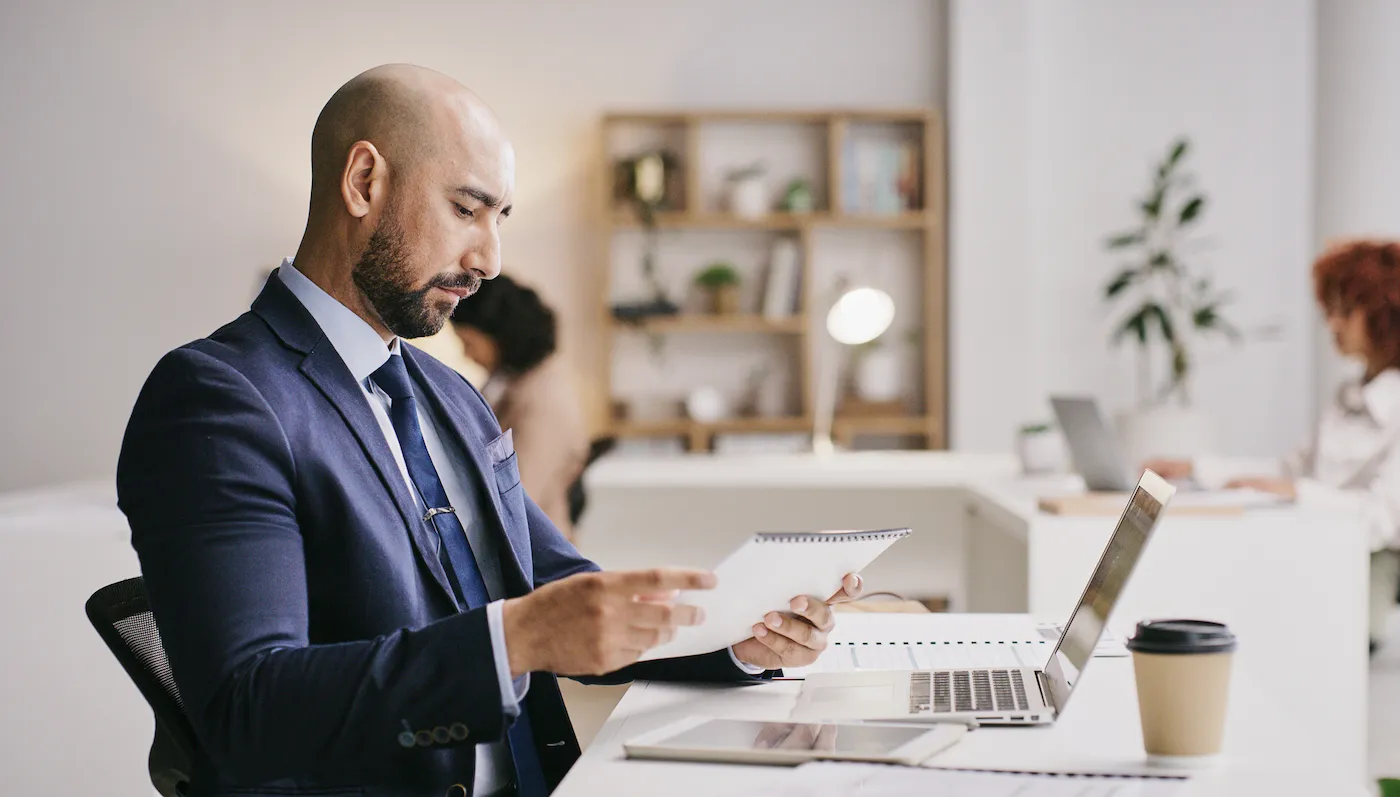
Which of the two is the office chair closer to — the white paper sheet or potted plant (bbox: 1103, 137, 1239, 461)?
the white paper sheet

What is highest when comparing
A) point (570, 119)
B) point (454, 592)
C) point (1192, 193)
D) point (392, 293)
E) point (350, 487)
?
point (570, 119)

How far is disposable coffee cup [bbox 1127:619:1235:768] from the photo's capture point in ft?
3.57

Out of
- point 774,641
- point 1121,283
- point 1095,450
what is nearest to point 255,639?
point 774,641

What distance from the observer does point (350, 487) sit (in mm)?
1209

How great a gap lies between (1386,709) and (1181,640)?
278cm

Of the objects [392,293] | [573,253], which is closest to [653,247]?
[573,253]

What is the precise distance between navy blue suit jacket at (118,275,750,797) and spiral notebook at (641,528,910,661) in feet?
0.72

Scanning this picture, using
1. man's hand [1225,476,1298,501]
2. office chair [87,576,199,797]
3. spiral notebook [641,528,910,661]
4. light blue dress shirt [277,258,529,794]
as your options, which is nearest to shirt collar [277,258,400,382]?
light blue dress shirt [277,258,529,794]

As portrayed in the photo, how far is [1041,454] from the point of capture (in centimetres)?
332

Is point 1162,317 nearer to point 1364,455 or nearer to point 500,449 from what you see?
point 1364,455

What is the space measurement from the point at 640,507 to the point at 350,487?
9.06 feet

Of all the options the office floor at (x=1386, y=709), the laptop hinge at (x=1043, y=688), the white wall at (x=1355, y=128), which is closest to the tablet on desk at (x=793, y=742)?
the laptop hinge at (x=1043, y=688)

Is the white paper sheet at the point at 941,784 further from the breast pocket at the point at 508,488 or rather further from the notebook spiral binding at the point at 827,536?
the breast pocket at the point at 508,488

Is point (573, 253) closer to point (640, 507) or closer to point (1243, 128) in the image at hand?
point (640, 507)
